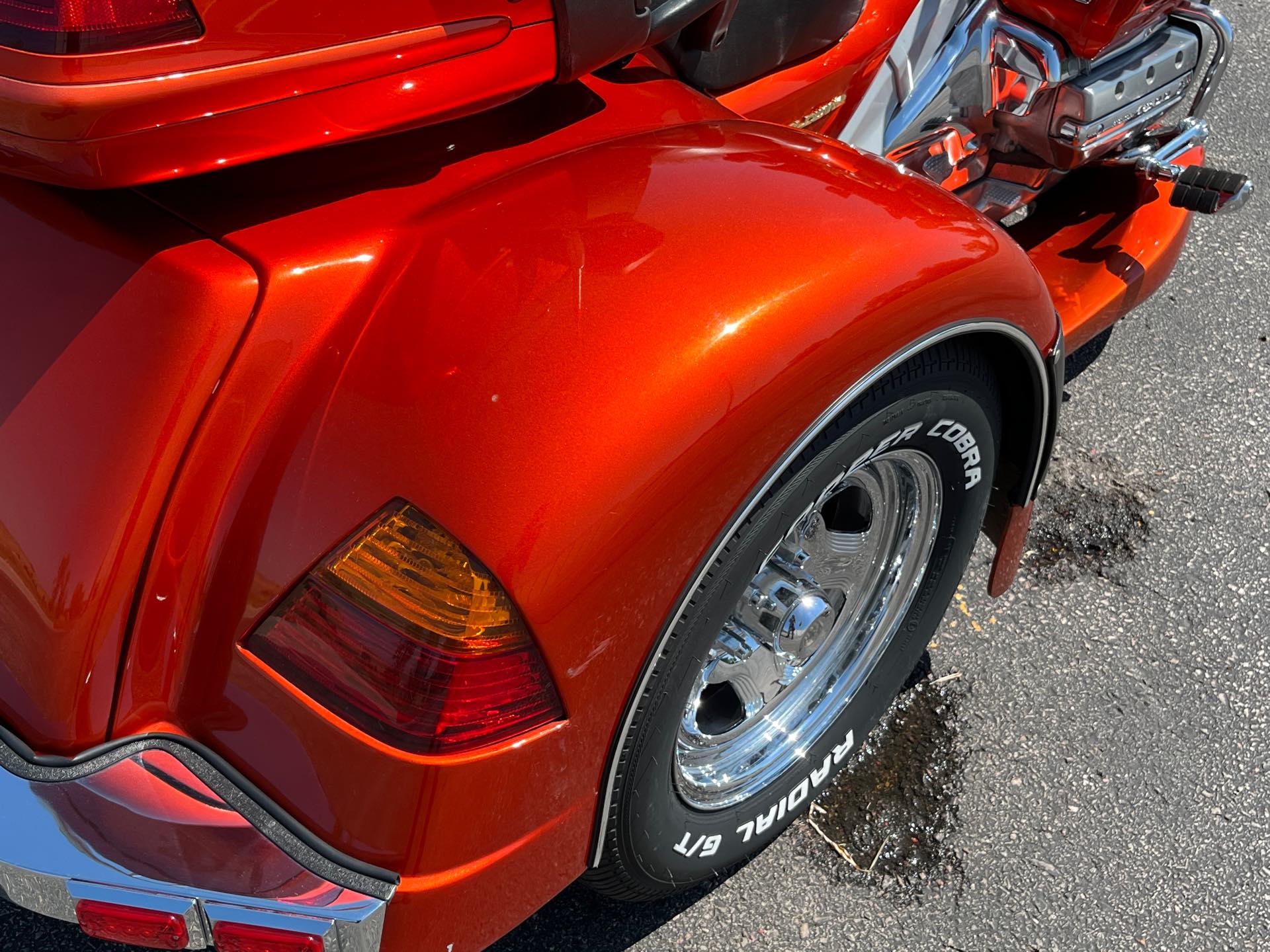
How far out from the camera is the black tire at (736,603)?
138 centimetres

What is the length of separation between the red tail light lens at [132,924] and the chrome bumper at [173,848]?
0.01 m

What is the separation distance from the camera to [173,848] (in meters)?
1.17

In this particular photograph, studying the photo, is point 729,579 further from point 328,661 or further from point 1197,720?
point 1197,720

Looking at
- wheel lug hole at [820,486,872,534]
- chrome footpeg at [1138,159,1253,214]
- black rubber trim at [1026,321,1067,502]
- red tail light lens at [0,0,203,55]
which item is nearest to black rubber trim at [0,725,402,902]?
red tail light lens at [0,0,203,55]

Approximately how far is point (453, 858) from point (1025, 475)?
1.19 m

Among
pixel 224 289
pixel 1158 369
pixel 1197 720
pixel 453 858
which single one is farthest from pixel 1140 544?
pixel 224 289

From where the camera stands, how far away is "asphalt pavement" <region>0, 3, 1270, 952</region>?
1912 millimetres

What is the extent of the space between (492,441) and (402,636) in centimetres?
22

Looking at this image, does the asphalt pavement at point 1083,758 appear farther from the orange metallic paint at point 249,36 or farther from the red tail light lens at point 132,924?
the orange metallic paint at point 249,36

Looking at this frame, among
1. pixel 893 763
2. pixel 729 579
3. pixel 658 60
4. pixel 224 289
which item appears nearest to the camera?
pixel 224 289

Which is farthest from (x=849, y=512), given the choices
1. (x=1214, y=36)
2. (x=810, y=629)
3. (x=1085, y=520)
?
(x=1214, y=36)

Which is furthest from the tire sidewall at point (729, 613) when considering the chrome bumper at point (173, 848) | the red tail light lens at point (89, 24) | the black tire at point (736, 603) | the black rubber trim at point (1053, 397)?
the red tail light lens at point (89, 24)

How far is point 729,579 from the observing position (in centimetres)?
137

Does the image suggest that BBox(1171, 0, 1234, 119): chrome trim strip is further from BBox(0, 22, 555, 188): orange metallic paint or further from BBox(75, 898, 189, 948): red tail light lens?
BBox(75, 898, 189, 948): red tail light lens
